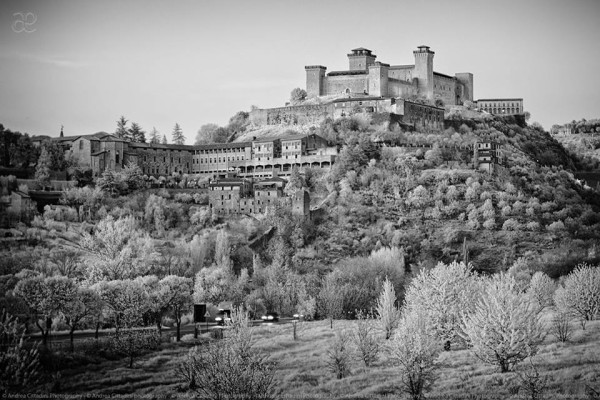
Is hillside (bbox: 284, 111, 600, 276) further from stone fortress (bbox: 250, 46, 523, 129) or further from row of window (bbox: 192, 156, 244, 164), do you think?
row of window (bbox: 192, 156, 244, 164)

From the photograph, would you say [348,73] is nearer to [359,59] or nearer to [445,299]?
[359,59]

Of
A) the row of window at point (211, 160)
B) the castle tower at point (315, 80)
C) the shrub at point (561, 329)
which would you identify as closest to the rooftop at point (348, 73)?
the castle tower at point (315, 80)

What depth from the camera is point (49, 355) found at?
1464 inches

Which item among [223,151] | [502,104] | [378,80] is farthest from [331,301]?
[502,104]

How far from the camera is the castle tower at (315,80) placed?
344 ft

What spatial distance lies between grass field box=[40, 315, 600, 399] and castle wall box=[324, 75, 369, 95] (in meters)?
64.3

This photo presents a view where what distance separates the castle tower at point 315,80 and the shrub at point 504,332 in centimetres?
6996

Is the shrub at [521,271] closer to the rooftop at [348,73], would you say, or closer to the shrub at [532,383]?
the shrub at [532,383]

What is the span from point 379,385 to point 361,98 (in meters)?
65.1

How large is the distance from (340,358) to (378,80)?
6727 cm

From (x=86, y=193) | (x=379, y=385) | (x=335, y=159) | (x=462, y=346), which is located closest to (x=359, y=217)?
(x=335, y=159)

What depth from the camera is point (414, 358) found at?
3391 cm

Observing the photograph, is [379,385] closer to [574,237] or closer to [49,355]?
[49,355]

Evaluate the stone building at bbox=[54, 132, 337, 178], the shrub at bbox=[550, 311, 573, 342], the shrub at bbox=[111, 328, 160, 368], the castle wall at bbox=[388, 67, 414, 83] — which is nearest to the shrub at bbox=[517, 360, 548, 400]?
the shrub at bbox=[550, 311, 573, 342]
